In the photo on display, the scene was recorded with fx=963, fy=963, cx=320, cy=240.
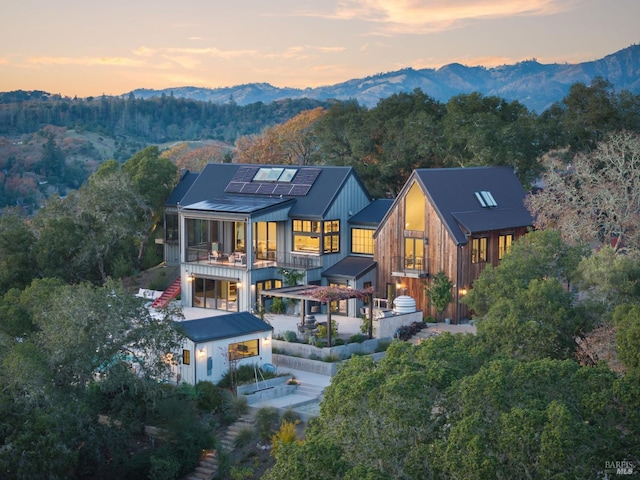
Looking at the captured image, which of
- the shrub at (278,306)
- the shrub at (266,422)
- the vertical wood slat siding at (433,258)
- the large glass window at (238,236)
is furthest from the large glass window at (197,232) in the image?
the shrub at (266,422)

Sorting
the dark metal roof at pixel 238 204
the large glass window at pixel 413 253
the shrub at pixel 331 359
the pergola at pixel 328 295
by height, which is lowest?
the shrub at pixel 331 359

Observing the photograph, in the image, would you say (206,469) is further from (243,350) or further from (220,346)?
(243,350)

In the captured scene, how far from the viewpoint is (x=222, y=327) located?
3150 centimetres

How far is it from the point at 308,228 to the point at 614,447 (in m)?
24.1

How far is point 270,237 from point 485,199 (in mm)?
9313

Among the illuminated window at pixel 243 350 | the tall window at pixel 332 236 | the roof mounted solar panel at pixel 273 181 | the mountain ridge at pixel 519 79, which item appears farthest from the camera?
the mountain ridge at pixel 519 79

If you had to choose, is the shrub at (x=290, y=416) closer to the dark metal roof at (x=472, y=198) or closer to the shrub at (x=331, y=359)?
the shrub at (x=331, y=359)

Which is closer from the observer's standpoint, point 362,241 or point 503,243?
point 503,243

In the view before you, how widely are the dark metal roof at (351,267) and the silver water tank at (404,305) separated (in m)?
3.16

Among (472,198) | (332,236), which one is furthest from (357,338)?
(472,198)

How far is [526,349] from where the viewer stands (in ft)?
84.0

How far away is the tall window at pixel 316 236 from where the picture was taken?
40438mm

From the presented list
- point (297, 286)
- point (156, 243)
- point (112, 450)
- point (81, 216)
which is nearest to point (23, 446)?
point (112, 450)

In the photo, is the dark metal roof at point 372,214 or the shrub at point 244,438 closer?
the shrub at point 244,438
